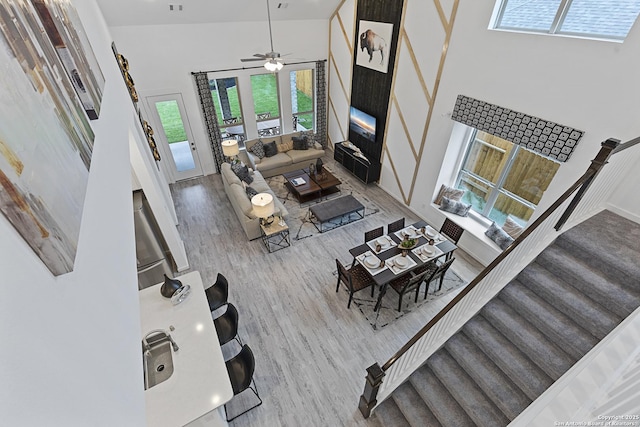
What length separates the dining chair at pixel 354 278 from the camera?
4.51 metres

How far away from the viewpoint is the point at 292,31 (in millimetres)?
7488

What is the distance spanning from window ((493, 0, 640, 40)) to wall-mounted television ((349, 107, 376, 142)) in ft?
10.5

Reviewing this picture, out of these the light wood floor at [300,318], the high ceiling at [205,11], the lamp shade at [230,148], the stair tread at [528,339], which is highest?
the high ceiling at [205,11]

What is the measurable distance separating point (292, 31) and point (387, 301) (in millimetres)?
6705

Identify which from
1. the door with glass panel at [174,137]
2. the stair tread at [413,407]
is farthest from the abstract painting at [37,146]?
the door with glass panel at [174,137]

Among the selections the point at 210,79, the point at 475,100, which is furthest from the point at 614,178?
the point at 210,79

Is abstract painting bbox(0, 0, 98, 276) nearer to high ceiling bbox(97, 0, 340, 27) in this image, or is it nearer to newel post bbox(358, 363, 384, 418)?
newel post bbox(358, 363, 384, 418)

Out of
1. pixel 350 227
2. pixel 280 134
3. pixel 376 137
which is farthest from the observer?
pixel 280 134

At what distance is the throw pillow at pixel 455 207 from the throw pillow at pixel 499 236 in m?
0.57

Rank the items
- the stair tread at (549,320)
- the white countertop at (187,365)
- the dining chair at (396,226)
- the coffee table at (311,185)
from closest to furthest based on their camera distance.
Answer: the stair tread at (549,320), the white countertop at (187,365), the dining chair at (396,226), the coffee table at (311,185)

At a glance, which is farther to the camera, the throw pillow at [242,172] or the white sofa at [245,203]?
the throw pillow at [242,172]

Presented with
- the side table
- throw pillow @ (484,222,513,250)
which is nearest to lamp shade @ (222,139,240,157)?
the side table

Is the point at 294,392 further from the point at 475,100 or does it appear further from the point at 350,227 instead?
the point at 475,100

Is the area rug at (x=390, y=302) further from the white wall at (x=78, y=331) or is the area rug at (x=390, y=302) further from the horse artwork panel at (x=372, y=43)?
the horse artwork panel at (x=372, y=43)
